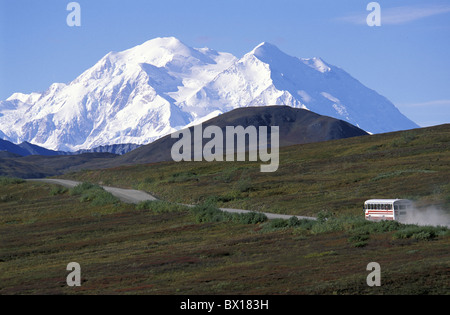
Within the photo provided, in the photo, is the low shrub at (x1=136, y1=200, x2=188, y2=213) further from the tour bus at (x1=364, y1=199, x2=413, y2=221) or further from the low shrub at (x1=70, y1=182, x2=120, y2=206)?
the tour bus at (x1=364, y1=199, x2=413, y2=221)

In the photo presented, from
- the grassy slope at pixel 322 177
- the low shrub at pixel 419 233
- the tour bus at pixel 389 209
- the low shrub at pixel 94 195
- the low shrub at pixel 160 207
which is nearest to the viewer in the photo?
the low shrub at pixel 419 233

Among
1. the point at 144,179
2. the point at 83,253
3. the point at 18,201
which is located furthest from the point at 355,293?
the point at 144,179

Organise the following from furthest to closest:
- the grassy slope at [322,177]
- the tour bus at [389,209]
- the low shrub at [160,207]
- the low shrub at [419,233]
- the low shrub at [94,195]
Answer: the low shrub at [94,195], the low shrub at [160,207], the grassy slope at [322,177], the tour bus at [389,209], the low shrub at [419,233]

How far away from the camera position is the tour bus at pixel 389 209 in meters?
60.1

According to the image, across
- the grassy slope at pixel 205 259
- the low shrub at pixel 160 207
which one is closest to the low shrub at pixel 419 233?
the grassy slope at pixel 205 259

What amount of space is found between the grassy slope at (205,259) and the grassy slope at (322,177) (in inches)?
656

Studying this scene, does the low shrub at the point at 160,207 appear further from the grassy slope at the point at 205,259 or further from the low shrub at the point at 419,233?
the low shrub at the point at 419,233

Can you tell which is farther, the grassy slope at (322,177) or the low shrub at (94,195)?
the low shrub at (94,195)

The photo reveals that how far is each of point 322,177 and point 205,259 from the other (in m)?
62.5

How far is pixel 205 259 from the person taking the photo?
138 ft

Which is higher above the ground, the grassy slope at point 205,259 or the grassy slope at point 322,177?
the grassy slope at point 322,177

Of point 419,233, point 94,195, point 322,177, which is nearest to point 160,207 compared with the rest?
point 94,195

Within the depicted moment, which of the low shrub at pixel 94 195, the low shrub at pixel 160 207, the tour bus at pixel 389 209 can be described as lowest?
the tour bus at pixel 389 209
